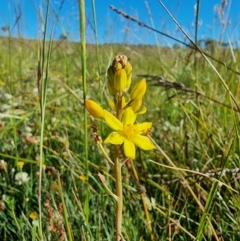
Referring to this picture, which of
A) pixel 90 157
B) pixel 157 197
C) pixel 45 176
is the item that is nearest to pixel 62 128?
pixel 90 157

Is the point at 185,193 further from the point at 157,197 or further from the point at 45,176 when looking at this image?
the point at 45,176

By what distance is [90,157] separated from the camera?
4.68 ft

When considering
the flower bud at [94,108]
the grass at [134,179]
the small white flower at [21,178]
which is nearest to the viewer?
the flower bud at [94,108]

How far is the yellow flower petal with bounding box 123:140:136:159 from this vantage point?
51cm

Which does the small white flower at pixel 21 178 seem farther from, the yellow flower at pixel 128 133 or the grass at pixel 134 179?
the yellow flower at pixel 128 133

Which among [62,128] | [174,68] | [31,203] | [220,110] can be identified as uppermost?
[174,68]

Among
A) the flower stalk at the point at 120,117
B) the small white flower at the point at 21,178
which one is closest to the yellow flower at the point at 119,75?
the flower stalk at the point at 120,117

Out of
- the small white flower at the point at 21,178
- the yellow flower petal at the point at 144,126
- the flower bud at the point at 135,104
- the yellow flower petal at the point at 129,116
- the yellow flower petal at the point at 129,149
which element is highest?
the flower bud at the point at 135,104

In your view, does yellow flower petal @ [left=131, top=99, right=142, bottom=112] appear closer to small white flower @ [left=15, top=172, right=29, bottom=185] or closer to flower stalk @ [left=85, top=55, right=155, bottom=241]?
flower stalk @ [left=85, top=55, right=155, bottom=241]

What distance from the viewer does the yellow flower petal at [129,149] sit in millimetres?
506

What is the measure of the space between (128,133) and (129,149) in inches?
0.9

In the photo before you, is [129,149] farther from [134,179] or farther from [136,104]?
[134,179]

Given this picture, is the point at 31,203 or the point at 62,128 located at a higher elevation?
the point at 62,128

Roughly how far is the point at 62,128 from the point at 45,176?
62cm
